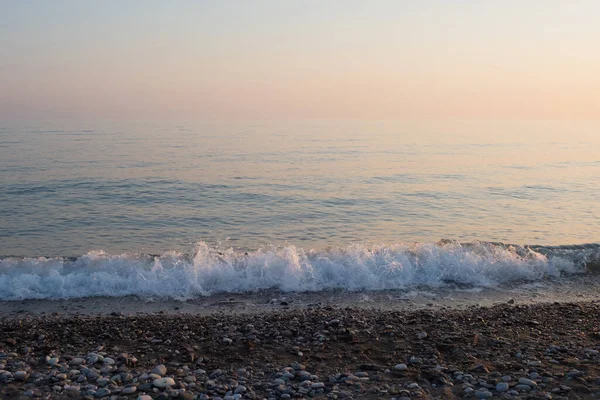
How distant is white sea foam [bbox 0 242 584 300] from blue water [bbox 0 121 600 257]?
1714 mm

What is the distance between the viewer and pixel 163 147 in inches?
1391

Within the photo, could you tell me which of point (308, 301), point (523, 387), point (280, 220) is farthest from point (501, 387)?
point (280, 220)

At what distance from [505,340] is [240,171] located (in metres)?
19.8

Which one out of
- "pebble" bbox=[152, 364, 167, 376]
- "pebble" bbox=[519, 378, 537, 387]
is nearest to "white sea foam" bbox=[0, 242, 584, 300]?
"pebble" bbox=[152, 364, 167, 376]

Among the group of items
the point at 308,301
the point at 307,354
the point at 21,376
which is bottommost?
the point at 308,301

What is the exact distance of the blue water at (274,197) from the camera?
47.2 ft

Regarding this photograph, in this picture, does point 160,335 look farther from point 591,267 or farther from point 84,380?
point 591,267

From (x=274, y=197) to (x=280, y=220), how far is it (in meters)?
3.65

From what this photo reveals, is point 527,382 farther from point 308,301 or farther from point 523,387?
point 308,301

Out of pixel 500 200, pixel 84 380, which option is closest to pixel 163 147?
pixel 500 200

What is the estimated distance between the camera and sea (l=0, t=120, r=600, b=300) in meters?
10.7

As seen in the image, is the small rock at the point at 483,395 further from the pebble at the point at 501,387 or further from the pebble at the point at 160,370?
the pebble at the point at 160,370

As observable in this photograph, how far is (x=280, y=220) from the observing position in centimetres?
1630

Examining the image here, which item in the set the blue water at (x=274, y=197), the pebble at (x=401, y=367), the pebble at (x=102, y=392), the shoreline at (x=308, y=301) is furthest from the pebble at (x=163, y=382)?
the blue water at (x=274, y=197)
